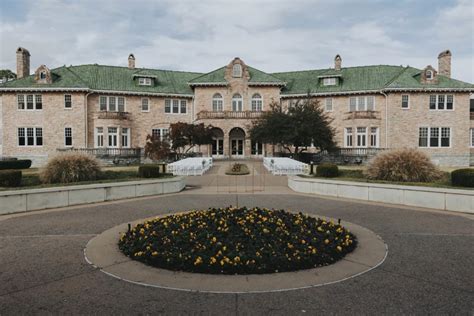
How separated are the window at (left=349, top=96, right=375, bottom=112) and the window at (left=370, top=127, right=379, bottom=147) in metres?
2.50

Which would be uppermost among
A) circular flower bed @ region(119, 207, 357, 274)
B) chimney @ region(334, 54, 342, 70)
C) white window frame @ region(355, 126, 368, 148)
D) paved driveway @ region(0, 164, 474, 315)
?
chimney @ region(334, 54, 342, 70)

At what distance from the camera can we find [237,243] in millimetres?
6156

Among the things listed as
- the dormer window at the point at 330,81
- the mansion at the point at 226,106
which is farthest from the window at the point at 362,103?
the dormer window at the point at 330,81

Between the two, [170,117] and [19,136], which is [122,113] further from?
[19,136]

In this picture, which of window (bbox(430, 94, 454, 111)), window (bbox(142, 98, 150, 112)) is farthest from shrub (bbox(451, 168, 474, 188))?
window (bbox(142, 98, 150, 112))

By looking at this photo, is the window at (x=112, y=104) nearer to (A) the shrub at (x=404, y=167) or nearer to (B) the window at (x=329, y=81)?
(B) the window at (x=329, y=81)

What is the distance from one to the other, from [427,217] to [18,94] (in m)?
42.0

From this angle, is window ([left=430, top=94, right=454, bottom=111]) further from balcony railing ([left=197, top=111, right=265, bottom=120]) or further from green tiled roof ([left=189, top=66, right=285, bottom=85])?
balcony railing ([left=197, top=111, right=265, bottom=120])

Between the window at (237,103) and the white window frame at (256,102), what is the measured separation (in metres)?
1.40

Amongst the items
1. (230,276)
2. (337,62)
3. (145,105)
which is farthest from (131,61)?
(230,276)

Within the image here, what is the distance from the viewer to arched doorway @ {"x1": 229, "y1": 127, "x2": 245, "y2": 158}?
42959 mm

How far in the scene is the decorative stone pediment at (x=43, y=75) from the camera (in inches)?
1470

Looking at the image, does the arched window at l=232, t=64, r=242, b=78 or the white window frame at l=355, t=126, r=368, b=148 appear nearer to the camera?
the white window frame at l=355, t=126, r=368, b=148

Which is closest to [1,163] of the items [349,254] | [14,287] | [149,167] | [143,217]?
[149,167]
